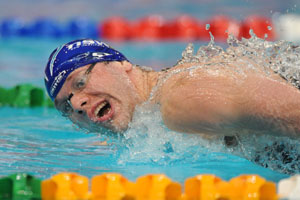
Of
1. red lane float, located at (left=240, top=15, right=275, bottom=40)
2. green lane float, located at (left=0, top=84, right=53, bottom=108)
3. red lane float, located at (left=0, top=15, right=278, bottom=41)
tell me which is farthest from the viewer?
red lane float, located at (left=0, top=15, right=278, bottom=41)

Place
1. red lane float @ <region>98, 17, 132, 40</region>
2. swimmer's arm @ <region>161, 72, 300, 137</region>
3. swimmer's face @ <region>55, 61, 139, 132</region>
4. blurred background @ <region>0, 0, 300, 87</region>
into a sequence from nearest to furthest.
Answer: swimmer's arm @ <region>161, 72, 300, 137</region>
swimmer's face @ <region>55, 61, 139, 132</region>
blurred background @ <region>0, 0, 300, 87</region>
red lane float @ <region>98, 17, 132, 40</region>

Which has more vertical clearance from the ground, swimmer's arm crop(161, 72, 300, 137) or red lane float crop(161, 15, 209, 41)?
red lane float crop(161, 15, 209, 41)

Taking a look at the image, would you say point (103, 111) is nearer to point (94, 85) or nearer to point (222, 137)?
point (94, 85)

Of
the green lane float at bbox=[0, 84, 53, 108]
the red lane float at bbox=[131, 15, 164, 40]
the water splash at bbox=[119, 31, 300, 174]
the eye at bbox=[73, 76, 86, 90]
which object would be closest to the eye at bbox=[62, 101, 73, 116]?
the eye at bbox=[73, 76, 86, 90]

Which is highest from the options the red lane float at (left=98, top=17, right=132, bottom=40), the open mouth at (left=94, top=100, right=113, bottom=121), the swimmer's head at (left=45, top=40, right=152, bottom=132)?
the red lane float at (left=98, top=17, right=132, bottom=40)

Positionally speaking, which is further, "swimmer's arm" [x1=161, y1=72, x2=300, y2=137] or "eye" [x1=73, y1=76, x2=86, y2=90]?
"eye" [x1=73, y1=76, x2=86, y2=90]

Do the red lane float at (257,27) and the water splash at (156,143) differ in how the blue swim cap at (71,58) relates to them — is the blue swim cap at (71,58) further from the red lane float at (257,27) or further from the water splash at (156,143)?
the red lane float at (257,27)

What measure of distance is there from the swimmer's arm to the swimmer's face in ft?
1.14

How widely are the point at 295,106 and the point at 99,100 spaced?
3.23 feet

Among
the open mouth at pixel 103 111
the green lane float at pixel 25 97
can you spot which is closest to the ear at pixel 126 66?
the open mouth at pixel 103 111

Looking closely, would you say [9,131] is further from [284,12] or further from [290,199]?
[284,12]

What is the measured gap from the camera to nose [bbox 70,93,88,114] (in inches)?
102

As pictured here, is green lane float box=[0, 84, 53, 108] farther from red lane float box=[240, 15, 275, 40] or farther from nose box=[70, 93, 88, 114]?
red lane float box=[240, 15, 275, 40]

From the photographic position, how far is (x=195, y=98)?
216 centimetres
